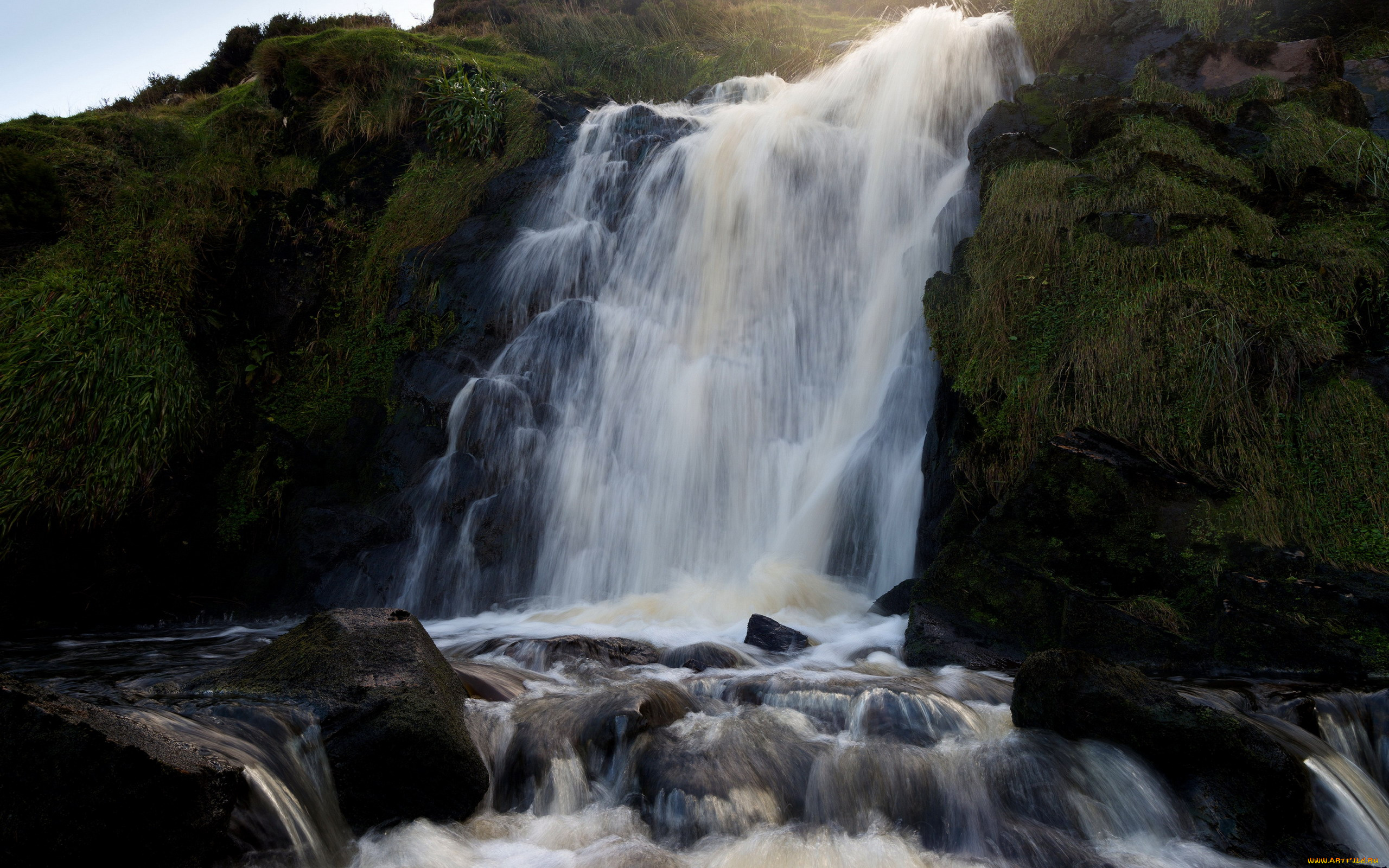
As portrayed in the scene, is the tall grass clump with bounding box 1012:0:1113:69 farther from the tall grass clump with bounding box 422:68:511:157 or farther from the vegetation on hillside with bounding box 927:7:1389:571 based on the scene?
the tall grass clump with bounding box 422:68:511:157

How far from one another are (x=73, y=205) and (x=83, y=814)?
9.38 metres

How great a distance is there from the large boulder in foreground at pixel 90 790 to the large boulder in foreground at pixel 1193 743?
141 inches

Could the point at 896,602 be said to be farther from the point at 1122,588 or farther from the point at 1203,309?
the point at 1203,309

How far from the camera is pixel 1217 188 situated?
231 inches

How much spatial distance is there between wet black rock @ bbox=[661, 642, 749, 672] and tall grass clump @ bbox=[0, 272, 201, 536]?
19.5 ft

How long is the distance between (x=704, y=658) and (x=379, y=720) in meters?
2.30

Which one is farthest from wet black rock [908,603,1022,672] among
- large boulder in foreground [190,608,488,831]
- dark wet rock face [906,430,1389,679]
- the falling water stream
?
large boulder in foreground [190,608,488,831]

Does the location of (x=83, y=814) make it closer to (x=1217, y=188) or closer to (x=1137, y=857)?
(x=1137, y=857)

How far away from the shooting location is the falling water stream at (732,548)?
316cm

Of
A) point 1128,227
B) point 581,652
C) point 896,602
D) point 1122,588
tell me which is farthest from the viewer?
point 896,602

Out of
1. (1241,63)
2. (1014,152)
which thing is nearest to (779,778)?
(1014,152)

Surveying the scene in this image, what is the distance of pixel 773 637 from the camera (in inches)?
209

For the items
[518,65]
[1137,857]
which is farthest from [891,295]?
[518,65]

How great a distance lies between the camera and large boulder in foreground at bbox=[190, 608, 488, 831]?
315 centimetres
